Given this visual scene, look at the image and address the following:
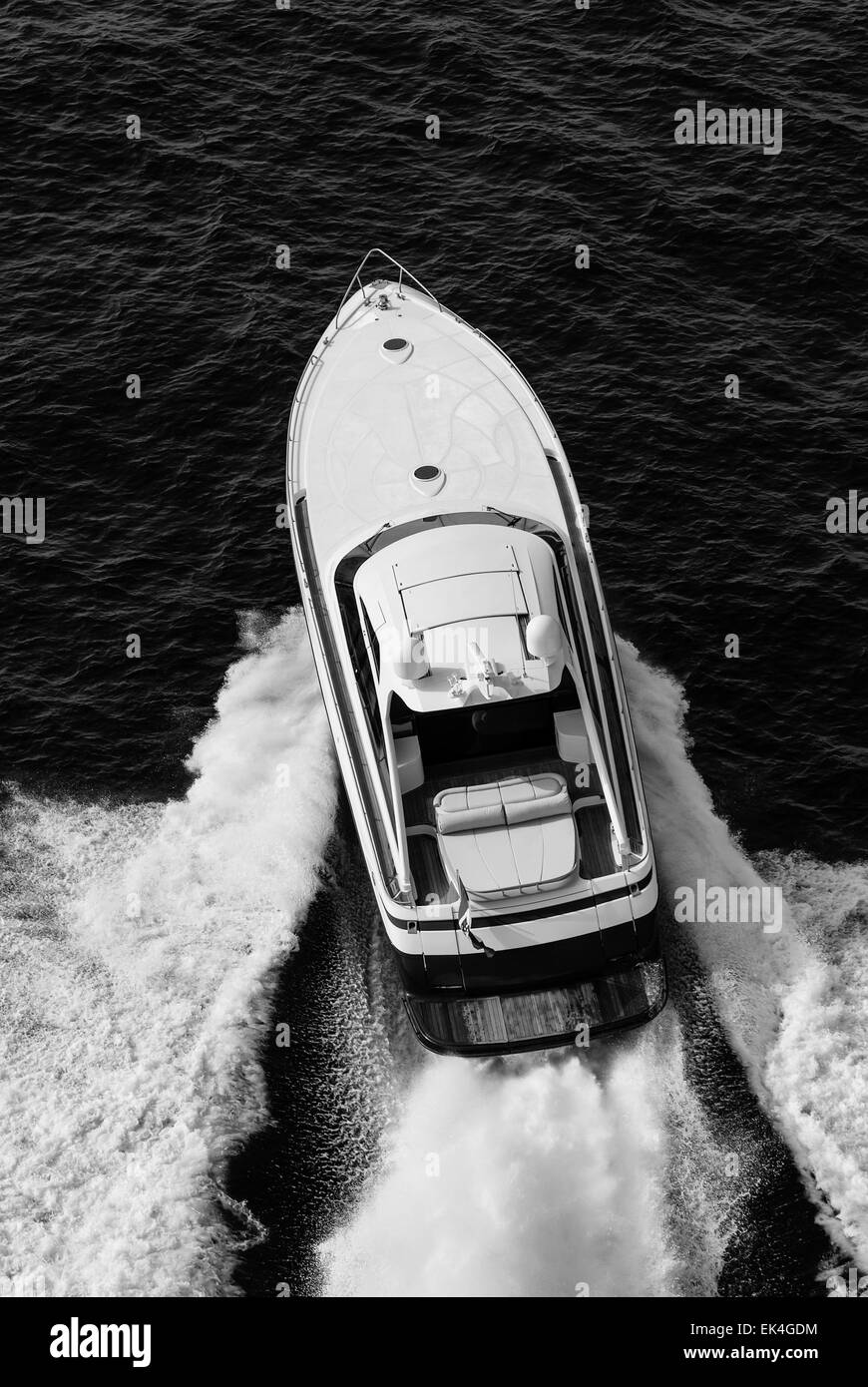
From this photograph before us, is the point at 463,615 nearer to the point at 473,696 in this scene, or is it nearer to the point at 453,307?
the point at 473,696

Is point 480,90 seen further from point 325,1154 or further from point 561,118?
point 325,1154

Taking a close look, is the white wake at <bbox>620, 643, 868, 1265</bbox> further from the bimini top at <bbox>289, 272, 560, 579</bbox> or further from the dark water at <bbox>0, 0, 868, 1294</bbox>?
the bimini top at <bbox>289, 272, 560, 579</bbox>

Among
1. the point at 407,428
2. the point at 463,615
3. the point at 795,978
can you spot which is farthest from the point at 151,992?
the point at 407,428

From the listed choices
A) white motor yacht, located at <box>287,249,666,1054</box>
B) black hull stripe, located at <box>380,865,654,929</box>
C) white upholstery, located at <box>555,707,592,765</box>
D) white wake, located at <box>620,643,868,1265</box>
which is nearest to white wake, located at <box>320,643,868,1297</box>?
white wake, located at <box>620,643,868,1265</box>

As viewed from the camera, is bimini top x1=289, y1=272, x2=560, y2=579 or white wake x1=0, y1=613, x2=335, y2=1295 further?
bimini top x1=289, y1=272, x2=560, y2=579

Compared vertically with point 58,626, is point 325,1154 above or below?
below

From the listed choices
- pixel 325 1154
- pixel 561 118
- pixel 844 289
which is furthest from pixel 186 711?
pixel 561 118
